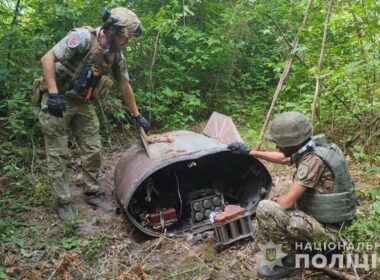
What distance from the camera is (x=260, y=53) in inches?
310

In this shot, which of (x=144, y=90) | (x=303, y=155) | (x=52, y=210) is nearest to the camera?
(x=303, y=155)

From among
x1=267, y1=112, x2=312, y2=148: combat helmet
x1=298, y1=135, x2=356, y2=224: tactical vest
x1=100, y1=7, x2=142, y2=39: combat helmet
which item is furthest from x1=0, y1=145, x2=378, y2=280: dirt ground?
x1=100, y1=7, x2=142, y2=39: combat helmet

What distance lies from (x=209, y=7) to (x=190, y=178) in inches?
142

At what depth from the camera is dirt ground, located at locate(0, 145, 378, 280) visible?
3.26m

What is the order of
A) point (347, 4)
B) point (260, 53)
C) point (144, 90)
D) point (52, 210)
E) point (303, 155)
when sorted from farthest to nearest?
point (260, 53) → point (144, 90) → point (347, 4) → point (52, 210) → point (303, 155)

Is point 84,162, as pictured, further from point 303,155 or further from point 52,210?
point 303,155

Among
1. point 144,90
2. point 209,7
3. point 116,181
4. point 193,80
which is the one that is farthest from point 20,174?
point 209,7

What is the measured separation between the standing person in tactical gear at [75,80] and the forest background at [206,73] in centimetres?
55

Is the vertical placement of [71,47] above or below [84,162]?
above

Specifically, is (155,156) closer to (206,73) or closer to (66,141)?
(66,141)

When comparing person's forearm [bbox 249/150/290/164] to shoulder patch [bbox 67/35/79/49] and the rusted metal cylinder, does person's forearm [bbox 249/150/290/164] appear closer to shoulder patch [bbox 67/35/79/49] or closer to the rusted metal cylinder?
the rusted metal cylinder

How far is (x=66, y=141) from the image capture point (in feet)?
13.6

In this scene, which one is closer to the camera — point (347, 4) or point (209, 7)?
point (347, 4)

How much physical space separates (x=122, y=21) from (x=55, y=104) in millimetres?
1027
